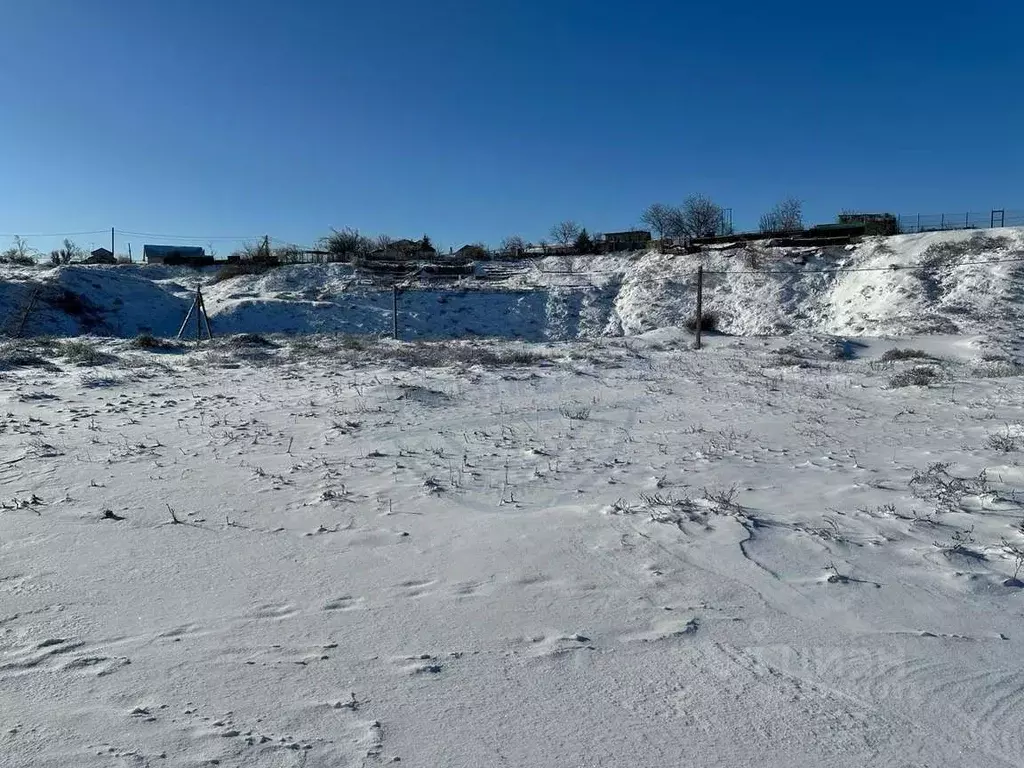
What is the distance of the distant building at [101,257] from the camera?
44.4 m

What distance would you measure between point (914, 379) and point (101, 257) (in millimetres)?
49467

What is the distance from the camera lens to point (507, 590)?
13.3 feet

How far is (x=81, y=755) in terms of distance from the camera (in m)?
2.55

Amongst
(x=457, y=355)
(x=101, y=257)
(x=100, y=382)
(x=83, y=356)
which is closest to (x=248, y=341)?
(x=83, y=356)

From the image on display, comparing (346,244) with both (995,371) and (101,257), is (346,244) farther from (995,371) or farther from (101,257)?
(995,371)

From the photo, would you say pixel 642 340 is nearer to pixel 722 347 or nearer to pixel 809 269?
pixel 722 347

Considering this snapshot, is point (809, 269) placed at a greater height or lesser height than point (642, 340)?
greater

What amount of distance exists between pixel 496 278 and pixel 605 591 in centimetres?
3578

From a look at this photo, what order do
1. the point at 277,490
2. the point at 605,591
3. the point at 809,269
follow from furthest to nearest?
1. the point at 809,269
2. the point at 277,490
3. the point at 605,591

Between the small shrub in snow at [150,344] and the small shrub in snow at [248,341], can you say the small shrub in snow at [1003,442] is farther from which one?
the small shrub in snow at [150,344]

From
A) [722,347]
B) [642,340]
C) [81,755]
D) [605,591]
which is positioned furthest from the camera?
[642,340]

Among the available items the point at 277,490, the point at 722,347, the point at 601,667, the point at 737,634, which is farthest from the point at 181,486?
the point at 722,347

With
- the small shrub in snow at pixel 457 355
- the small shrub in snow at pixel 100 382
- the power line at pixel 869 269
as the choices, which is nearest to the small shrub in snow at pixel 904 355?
the small shrub in snow at pixel 457 355

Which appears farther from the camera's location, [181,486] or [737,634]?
[181,486]
